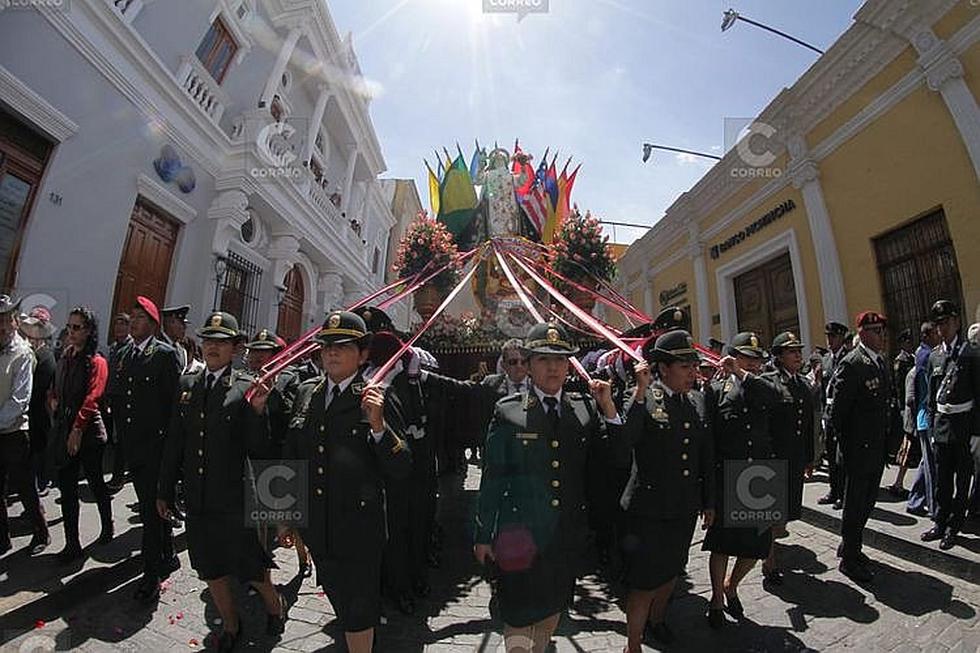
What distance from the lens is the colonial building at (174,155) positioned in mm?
6566

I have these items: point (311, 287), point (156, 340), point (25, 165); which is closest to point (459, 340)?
point (156, 340)

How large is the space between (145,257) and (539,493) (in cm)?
1014

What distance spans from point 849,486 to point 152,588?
19.3ft

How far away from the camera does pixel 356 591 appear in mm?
2385

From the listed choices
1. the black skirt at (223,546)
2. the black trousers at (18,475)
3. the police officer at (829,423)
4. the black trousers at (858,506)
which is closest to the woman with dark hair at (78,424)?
the black trousers at (18,475)

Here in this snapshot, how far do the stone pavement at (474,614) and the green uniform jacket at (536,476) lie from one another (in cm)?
127

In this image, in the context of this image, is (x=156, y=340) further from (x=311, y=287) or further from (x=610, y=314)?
(x=610, y=314)

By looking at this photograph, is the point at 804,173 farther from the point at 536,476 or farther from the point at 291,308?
the point at 291,308

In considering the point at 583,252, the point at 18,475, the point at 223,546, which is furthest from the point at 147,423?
the point at 583,252

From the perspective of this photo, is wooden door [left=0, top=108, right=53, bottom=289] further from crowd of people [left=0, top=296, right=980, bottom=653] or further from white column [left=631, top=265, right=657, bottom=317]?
white column [left=631, top=265, right=657, bottom=317]

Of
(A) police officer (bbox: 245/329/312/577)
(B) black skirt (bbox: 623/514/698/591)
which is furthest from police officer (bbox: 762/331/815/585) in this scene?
(A) police officer (bbox: 245/329/312/577)

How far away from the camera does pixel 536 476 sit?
7.91ft

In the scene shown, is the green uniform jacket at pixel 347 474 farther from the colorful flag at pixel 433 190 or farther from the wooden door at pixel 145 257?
the colorful flag at pixel 433 190

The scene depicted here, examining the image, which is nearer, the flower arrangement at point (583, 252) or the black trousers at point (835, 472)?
the black trousers at point (835, 472)
